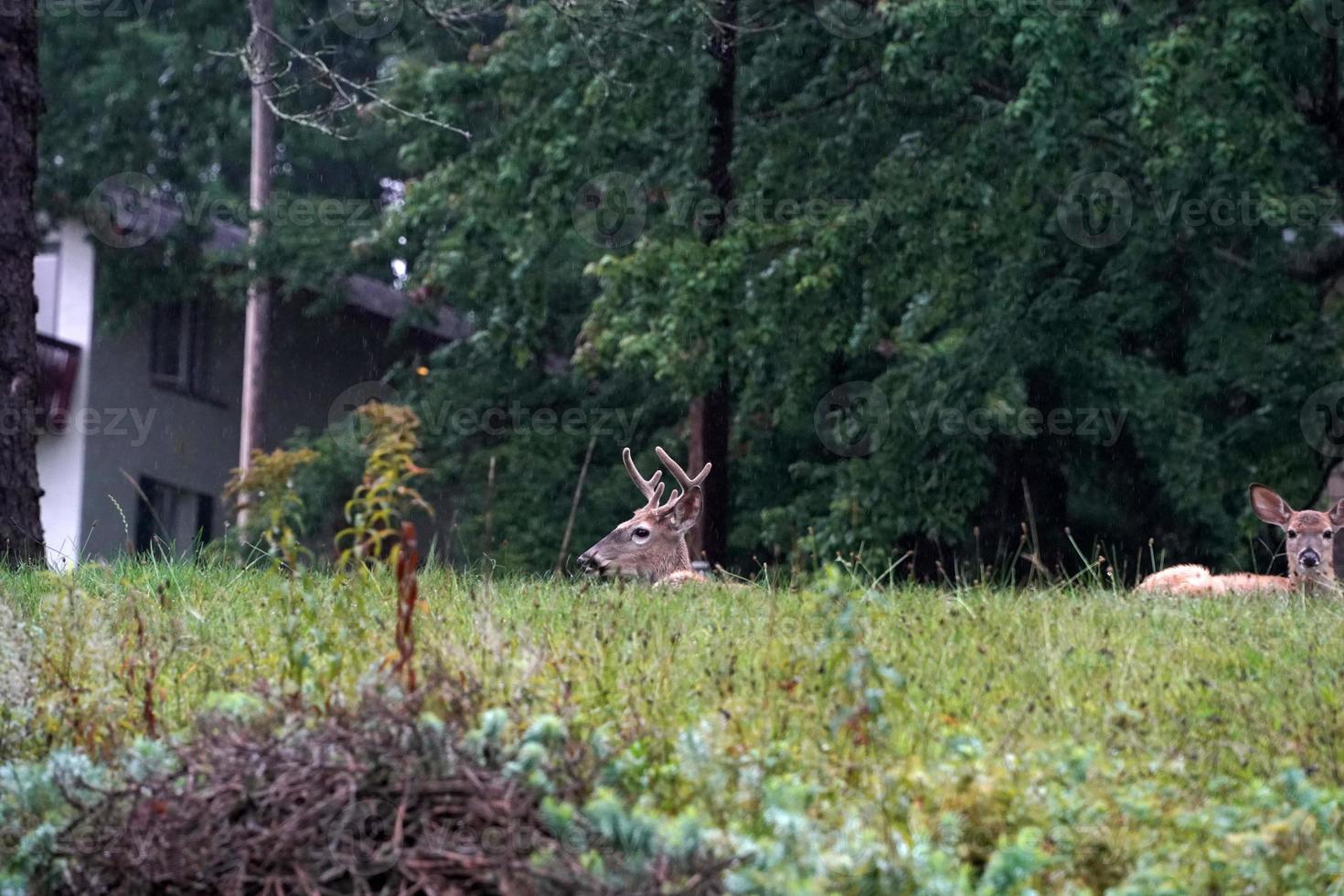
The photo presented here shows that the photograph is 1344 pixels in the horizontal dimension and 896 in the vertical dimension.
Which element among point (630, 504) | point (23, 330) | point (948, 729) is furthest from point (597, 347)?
point (948, 729)

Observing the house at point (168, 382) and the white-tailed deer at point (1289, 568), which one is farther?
the house at point (168, 382)

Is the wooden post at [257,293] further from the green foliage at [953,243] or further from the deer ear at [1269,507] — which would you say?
the deer ear at [1269,507]

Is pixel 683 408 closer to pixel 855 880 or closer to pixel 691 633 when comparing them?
pixel 691 633

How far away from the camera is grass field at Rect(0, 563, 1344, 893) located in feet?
15.0

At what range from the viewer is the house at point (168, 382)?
25859 millimetres

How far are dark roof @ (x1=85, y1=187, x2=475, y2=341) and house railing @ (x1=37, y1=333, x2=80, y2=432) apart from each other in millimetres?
1609

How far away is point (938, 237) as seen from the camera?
16.8 m

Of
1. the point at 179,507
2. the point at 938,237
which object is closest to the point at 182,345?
the point at 179,507

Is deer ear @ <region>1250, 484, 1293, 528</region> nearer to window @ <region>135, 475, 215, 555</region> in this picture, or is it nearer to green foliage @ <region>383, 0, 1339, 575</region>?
green foliage @ <region>383, 0, 1339, 575</region>

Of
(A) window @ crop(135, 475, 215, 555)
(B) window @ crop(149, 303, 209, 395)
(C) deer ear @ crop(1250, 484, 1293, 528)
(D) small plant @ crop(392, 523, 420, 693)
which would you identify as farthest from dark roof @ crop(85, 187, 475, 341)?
(D) small plant @ crop(392, 523, 420, 693)

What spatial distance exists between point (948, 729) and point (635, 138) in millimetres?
13705

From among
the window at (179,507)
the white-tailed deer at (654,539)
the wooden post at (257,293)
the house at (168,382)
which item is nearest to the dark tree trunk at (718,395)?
the white-tailed deer at (654,539)

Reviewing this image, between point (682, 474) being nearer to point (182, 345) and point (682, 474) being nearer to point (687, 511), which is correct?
point (687, 511)

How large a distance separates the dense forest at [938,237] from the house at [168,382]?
23.5 feet
